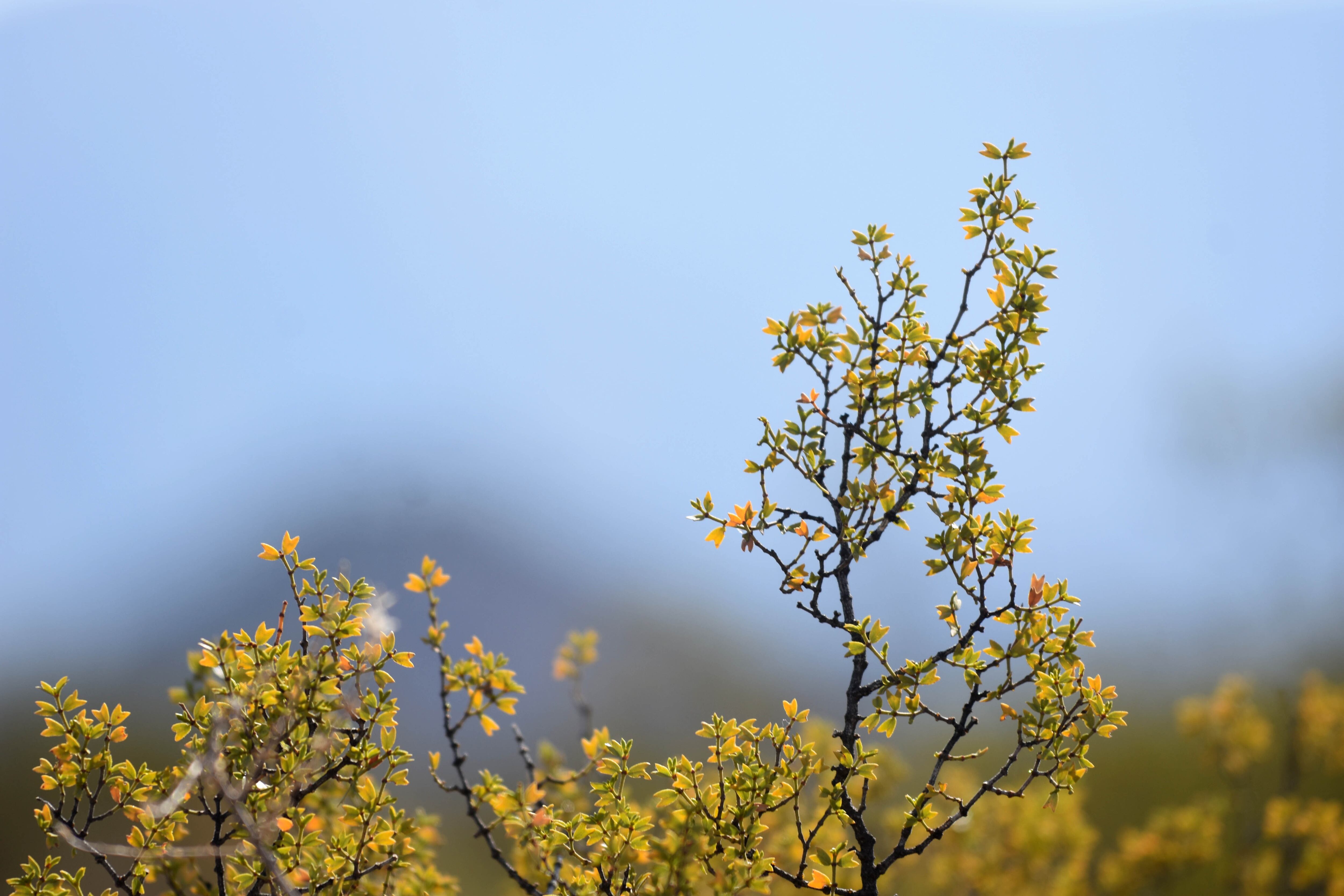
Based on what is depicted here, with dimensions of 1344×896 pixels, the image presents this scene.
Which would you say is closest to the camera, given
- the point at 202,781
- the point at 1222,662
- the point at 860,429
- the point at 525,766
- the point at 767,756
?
the point at 202,781

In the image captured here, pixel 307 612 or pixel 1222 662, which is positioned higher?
pixel 1222 662

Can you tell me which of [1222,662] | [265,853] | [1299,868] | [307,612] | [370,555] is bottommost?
[265,853]

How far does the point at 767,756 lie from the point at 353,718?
1.69 m

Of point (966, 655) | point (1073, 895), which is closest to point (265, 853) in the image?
point (966, 655)

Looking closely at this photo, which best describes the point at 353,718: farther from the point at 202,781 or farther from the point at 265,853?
the point at 265,853

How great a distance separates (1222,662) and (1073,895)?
24855 millimetres

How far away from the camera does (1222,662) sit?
89.1ft

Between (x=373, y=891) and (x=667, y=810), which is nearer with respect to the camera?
(x=373, y=891)

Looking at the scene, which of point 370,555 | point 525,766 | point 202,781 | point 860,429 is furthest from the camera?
point 370,555

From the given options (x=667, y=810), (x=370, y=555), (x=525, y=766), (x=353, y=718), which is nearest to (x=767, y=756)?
(x=667, y=810)

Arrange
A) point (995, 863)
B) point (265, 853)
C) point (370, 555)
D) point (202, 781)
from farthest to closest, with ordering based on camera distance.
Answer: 1. point (370, 555)
2. point (995, 863)
3. point (202, 781)
4. point (265, 853)

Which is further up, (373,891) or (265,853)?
(373,891)

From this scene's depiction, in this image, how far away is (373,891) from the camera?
11.0 feet

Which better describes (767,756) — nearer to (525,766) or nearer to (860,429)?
(525,766)
